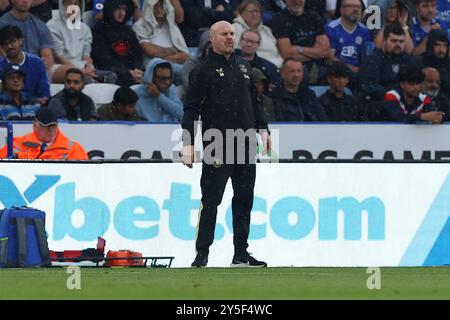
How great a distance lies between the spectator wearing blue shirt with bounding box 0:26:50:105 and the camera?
56.4ft

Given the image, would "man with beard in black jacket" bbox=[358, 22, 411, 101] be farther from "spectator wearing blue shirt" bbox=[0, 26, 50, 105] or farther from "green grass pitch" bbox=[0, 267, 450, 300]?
"green grass pitch" bbox=[0, 267, 450, 300]

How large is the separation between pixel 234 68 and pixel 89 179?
9.55 feet

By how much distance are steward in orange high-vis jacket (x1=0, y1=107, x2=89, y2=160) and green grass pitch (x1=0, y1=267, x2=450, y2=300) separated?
3425mm

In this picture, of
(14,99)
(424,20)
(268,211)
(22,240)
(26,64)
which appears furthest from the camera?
(424,20)

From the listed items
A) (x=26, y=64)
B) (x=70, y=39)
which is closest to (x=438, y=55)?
(x=70, y=39)

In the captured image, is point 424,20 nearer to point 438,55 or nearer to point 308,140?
point 438,55

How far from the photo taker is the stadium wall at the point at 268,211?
575 inches

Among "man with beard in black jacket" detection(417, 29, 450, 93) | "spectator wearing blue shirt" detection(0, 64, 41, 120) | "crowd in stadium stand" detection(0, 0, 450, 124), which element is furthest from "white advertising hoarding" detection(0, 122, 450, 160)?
"man with beard in black jacket" detection(417, 29, 450, 93)

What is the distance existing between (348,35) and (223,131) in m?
7.22

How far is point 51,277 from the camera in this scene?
10.8 m

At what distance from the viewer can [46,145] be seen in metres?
15.4

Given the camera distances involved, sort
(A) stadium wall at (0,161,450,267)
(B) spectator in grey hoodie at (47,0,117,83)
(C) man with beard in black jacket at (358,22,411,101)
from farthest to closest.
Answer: (C) man with beard in black jacket at (358,22,411,101), (B) spectator in grey hoodie at (47,0,117,83), (A) stadium wall at (0,161,450,267)

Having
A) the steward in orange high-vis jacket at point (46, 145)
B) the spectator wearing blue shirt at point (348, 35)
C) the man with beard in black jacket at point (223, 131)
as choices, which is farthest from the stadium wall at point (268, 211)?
the spectator wearing blue shirt at point (348, 35)

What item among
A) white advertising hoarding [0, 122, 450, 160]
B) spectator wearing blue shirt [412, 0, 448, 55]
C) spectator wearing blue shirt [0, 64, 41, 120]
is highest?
spectator wearing blue shirt [412, 0, 448, 55]
